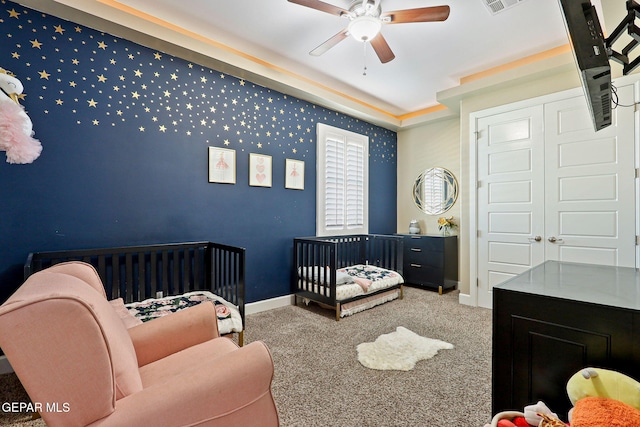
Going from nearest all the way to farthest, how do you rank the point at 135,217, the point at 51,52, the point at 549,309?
the point at 549,309 → the point at 51,52 → the point at 135,217

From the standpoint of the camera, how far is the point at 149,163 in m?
2.59

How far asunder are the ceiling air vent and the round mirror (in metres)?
2.45

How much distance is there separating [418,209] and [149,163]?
399cm

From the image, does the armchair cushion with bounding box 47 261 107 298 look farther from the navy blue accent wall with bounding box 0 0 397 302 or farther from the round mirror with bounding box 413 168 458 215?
the round mirror with bounding box 413 168 458 215

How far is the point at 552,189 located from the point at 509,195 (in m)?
0.39

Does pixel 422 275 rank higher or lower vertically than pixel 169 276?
lower

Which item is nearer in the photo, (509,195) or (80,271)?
(80,271)

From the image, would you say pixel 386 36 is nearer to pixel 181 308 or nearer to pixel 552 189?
pixel 552 189

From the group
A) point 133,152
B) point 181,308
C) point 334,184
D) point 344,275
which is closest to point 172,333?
point 181,308

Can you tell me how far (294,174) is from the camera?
11.8ft

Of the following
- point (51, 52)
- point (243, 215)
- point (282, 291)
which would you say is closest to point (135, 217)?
point (243, 215)

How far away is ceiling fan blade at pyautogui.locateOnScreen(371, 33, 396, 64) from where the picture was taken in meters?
2.38

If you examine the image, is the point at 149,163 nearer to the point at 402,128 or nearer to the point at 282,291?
the point at 282,291

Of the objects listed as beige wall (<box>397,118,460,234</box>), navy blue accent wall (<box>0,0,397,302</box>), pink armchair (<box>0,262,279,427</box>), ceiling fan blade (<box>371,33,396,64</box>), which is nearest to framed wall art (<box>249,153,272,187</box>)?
navy blue accent wall (<box>0,0,397,302</box>)
